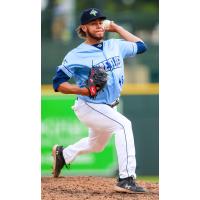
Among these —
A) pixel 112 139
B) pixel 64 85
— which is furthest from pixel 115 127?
pixel 112 139

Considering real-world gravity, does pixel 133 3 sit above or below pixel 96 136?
above

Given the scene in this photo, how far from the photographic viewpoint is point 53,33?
1305 centimetres

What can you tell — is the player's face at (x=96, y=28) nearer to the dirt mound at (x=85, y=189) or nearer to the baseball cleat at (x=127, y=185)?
the baseball cleat at (x=127, y=185)

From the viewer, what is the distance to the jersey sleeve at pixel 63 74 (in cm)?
578

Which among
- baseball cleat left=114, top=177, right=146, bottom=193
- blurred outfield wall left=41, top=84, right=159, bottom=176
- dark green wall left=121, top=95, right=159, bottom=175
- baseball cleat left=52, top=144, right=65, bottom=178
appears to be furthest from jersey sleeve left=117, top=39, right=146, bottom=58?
dark green wall left=121, top=95, right=159, bottom=175

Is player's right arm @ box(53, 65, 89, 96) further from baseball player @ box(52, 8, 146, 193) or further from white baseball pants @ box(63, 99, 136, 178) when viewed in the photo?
white baseball pants @ box(63, 99, 136, 178)

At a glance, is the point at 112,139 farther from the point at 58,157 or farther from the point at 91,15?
the point at 91,15

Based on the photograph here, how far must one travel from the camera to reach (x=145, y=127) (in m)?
11.4
